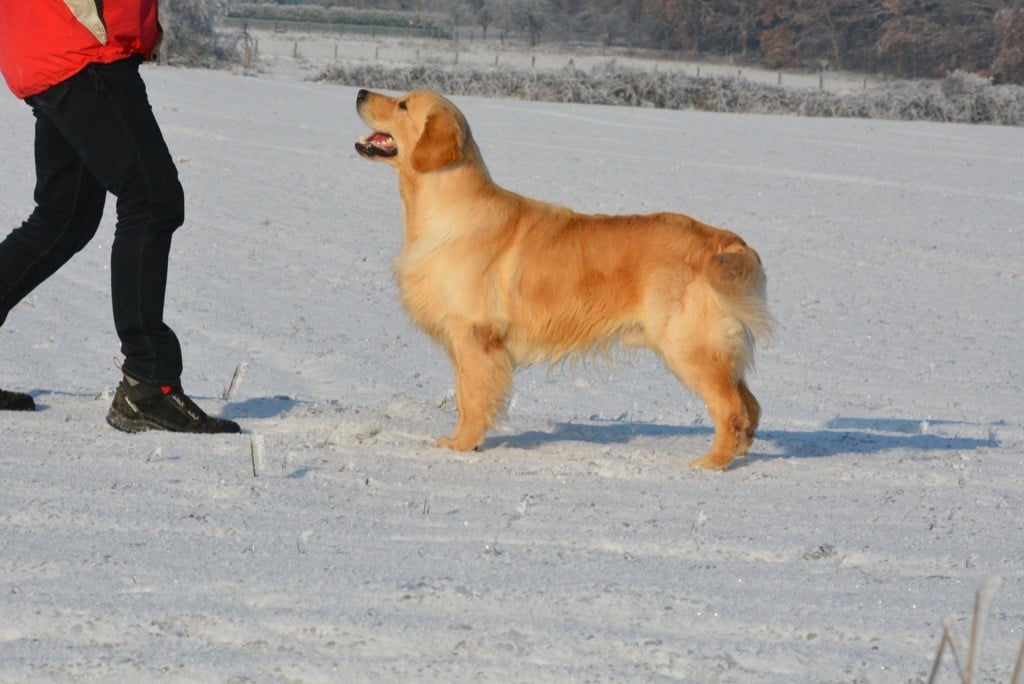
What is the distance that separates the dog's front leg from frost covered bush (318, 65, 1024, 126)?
28283 mm

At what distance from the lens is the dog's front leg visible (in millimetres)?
4852

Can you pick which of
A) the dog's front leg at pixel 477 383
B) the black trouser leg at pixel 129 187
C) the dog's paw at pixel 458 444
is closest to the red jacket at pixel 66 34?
the black trouser leg at pixel 129 187

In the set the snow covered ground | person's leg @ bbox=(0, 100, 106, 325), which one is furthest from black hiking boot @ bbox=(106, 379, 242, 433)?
person's leg @ bbox=(0, 100, 106, 325)

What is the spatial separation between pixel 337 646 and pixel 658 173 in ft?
52.4

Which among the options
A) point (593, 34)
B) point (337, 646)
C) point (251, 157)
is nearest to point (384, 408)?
point (337, 646)

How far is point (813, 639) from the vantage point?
2715mm

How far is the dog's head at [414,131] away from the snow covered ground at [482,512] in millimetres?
1075

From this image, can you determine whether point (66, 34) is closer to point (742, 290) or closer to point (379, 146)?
point (379, 146)

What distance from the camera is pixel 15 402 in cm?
486

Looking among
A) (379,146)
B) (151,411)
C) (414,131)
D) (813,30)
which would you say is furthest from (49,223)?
(813,30)

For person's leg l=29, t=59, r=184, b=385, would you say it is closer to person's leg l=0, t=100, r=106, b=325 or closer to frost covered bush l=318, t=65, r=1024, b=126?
person's leg l=0, t=100, r=106, b=325

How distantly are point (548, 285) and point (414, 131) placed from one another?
0.87 m

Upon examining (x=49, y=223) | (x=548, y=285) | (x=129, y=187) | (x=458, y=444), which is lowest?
(x=458, y=444)

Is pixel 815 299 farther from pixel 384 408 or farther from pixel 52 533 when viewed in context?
pixel 52 533
